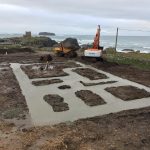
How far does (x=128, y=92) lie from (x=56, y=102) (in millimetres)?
3903

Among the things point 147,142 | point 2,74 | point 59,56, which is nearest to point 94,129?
point 147,142

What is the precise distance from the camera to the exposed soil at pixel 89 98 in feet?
49.2

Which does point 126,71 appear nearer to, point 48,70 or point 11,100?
point 48,70

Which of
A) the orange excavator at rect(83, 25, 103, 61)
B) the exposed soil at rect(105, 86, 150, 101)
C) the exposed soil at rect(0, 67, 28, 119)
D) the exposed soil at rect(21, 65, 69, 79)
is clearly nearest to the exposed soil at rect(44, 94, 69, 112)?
the exposed soil at rect(0, 67, 28, 119)

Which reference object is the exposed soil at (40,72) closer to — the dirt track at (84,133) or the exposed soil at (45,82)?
the exposed soil at (45,82)

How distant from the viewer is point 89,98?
15.6 m

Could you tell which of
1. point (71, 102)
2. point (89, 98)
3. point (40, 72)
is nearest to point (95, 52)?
point (40, 72)

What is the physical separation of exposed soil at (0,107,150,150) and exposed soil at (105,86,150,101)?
3.46 metres

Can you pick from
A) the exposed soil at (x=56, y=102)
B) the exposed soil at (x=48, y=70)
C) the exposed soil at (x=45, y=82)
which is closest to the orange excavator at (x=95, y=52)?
the exposed soil at (x=48, y=70)

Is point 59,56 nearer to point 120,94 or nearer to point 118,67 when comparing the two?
point 118,67

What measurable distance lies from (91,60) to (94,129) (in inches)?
695

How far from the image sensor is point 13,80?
20.4m

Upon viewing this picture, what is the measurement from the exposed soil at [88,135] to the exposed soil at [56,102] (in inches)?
77.5

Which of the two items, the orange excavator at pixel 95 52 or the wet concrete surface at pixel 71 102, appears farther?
the orange excavator at pixel 95 52
